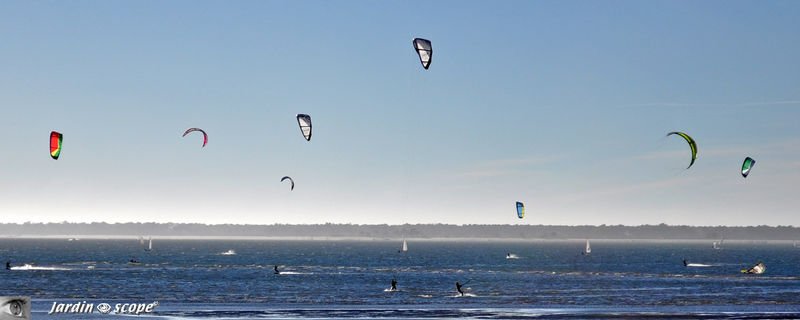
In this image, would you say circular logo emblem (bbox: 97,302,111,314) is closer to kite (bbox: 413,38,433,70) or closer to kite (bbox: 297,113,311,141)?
kite (bbox: 297,113,311,141)

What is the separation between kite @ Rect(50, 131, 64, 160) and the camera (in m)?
43.9

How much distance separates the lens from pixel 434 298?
58031mm

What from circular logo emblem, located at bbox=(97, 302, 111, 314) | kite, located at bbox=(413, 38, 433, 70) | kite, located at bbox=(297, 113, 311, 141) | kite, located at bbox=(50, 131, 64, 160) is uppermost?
kite, located at bbox=(413, 38, 433, 70)

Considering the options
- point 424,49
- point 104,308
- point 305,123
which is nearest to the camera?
point 424,49

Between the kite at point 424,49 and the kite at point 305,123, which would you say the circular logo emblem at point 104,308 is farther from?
the kite at point 424,49

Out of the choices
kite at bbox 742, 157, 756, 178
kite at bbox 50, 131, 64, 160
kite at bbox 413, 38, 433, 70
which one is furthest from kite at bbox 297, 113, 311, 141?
kite at bbox 742, 157, 756, 178

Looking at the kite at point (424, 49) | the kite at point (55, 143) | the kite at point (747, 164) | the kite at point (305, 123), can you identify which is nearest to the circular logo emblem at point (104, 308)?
the kite at point (55, 143)

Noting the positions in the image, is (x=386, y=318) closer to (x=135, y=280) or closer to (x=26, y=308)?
(x=26, y=308)

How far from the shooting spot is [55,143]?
44469 mm

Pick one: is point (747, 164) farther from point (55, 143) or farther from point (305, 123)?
point (55, 143)

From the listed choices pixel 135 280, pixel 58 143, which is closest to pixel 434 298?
pixel 58 143

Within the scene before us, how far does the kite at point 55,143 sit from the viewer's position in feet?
144

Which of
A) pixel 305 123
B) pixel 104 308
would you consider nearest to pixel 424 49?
pixel 305 123

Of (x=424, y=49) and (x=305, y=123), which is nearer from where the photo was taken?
(x=424, y=49)
